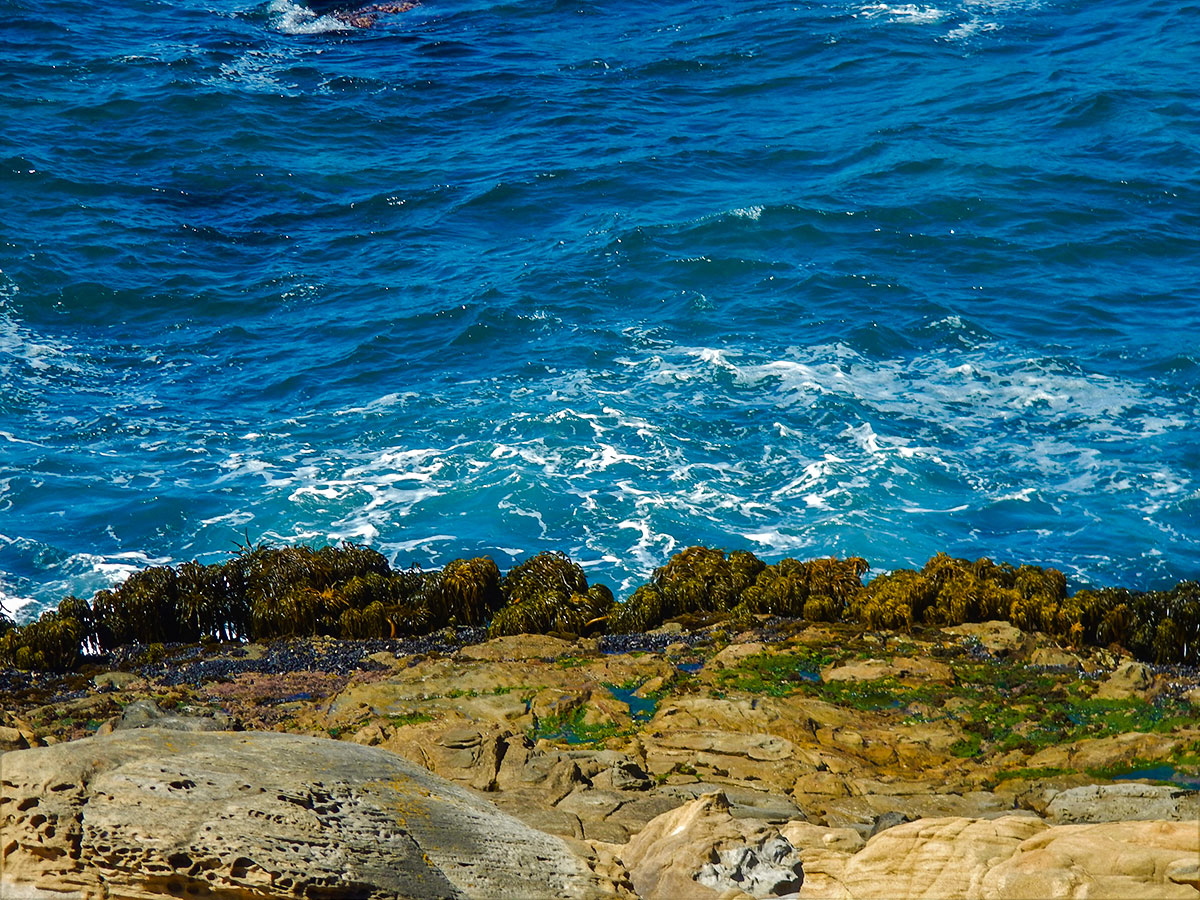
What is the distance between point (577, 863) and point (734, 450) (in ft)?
68.1

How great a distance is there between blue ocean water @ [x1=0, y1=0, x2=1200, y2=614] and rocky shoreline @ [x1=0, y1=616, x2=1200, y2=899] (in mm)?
6845

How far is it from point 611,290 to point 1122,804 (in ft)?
94.5

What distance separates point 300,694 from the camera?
19.0 meters

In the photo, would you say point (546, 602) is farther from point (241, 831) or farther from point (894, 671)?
point (241, 831)

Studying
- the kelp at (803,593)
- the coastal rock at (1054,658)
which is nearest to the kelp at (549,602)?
the kelp at (803,593)

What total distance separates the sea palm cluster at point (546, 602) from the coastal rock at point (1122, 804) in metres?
7.17

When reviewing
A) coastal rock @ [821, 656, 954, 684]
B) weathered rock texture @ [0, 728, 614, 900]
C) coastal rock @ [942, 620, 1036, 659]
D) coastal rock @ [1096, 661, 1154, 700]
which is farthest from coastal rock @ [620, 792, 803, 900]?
coastal rock @ [942, 620, 1036, 659]

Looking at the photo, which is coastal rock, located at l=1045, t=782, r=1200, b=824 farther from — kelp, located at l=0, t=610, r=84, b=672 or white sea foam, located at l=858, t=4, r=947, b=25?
white sea foam, located at l=858, t=4, r=947, b=25

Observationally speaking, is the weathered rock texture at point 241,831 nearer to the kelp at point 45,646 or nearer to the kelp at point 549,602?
the kelp at point 549,602

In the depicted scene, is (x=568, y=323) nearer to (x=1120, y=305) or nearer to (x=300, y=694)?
(x=1120, y=305)

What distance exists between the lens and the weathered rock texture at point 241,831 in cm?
986

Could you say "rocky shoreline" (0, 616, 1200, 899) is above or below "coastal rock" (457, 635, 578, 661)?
above

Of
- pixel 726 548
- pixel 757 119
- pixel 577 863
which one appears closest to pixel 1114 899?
pixel 577 863

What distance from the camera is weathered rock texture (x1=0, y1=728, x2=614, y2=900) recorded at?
388 inches
